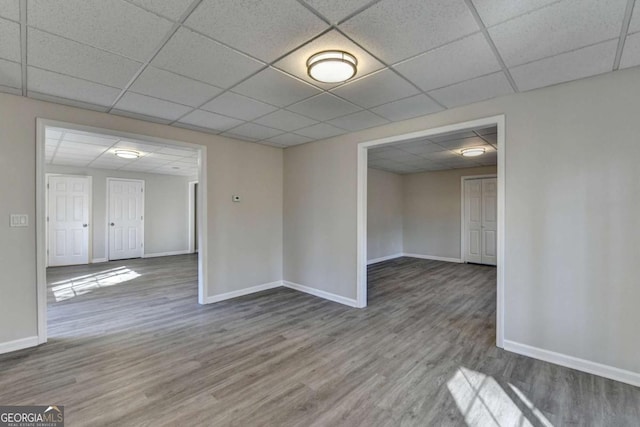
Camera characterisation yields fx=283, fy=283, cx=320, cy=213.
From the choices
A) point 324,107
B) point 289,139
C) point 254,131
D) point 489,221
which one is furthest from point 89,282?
point 489,221

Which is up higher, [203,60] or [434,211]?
[203,60]

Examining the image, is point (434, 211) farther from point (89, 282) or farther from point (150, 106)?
point (89, 282)

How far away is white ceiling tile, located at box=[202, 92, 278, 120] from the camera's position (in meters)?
2.90

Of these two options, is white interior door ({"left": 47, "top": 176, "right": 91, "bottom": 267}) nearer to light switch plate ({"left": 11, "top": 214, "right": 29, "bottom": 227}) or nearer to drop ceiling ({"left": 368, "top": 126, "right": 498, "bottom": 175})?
light switch plate ({"left": 11, "top": 214, "right": 29, "bottom": 227})

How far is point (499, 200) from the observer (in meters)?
2.88

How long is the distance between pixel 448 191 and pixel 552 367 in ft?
19.1

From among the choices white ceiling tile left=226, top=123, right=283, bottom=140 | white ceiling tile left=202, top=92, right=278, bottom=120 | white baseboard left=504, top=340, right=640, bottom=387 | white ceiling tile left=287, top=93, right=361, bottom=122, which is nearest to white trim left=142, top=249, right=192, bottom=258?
white ceiling tile left=226, top=123, right=283, bottom=140

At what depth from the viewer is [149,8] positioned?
1598mm

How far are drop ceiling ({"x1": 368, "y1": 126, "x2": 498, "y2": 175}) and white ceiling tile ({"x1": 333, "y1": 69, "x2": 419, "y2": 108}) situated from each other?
90 cm

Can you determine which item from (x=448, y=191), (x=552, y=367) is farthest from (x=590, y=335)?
(x=448, y=191)

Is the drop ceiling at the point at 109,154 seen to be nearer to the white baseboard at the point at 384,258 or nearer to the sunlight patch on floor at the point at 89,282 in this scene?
the sunlight patch on floor at the point at 89,282

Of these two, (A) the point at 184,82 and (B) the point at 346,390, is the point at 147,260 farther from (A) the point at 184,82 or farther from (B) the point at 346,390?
(B) the point at 346,390

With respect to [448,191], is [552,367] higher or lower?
lower

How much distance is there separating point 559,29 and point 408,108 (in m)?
1.47
